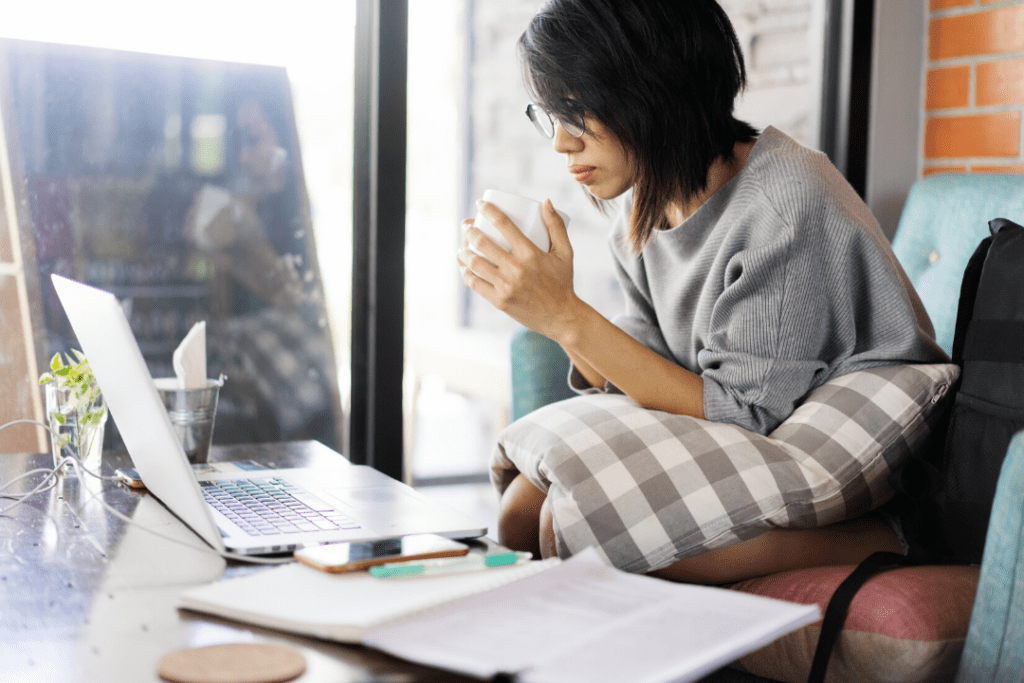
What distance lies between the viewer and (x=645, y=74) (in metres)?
1.14

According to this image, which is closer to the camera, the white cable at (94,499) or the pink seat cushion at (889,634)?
the white cable at (94,499)

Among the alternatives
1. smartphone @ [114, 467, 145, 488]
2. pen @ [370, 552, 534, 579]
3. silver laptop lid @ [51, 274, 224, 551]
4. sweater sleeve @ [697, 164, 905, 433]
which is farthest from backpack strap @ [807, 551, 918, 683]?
smartphone @ [114, 467, 145, 488]

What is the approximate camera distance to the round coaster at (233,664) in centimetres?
53

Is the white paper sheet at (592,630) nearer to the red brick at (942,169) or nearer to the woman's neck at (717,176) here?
the woman's neck at (717,176)

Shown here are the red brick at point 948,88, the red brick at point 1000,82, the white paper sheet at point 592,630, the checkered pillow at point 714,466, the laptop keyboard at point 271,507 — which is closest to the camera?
the white paper sheet at point 592,630

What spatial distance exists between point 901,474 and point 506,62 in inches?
55.1

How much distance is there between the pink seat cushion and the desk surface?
0.49m

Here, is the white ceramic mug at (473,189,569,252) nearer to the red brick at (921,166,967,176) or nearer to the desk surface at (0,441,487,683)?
the desk surface at (0,441,487,683)

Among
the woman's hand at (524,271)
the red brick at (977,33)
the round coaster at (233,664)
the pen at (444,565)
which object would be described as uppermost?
the red brick at (977,33)

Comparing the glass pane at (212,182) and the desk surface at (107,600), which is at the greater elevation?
the glass pane at (212,182)

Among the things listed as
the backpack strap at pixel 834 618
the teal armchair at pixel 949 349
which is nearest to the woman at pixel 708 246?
the backpack strap at pixel 834 618

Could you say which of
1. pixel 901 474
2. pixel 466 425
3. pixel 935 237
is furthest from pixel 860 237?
pixel 466 425

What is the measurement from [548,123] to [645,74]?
0.46 ft

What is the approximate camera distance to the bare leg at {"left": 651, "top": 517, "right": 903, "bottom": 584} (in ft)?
3.31
